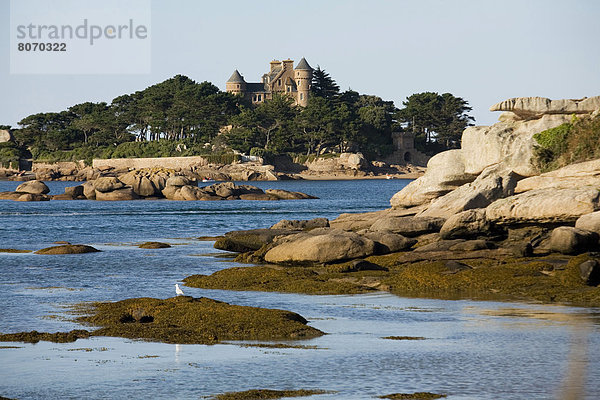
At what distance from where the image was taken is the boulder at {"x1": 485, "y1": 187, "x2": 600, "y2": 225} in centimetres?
2656

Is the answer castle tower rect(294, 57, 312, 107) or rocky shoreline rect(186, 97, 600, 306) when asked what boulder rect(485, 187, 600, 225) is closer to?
rocky shoreline rect(186, 97, 600, 306)

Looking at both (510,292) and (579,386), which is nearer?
(579,386)

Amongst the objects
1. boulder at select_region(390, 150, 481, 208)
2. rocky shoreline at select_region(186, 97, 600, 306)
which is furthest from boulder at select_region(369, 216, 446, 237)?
boulder at select_region(390, 150, 481, 208)

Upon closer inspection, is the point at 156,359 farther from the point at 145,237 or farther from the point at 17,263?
the point at 145,237

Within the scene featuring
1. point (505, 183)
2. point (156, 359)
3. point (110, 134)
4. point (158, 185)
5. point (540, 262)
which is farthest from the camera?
point (110, 134)

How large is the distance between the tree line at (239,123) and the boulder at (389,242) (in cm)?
12246

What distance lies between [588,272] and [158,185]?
75.7 meters

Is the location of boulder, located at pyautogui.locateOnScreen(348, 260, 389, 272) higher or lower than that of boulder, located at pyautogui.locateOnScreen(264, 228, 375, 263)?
lower

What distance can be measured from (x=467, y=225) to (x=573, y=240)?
14.4 ft

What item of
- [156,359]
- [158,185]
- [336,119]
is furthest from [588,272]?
[336,119]

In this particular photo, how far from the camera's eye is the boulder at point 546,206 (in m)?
26.6

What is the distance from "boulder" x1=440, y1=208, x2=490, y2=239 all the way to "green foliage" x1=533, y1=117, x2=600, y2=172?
6.23m

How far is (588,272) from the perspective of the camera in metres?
Result: 21.5

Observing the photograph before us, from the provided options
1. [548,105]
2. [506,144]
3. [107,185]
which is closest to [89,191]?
[107,185]
